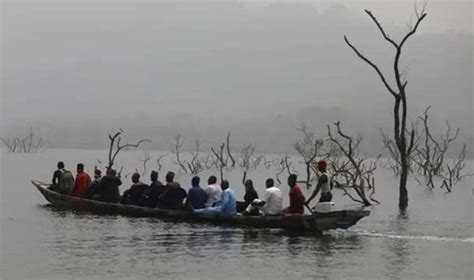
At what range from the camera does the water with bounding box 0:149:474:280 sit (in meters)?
16.2

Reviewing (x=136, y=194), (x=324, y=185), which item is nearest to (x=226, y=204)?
(x=324, y=185)

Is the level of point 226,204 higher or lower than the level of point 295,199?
lower

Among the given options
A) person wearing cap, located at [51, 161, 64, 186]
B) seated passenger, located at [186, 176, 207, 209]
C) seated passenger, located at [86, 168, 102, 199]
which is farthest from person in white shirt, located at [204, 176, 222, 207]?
person wearing cap, located at [51, 161, 64, 186]

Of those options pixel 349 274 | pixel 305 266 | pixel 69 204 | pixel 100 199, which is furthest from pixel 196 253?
pixel 69 204

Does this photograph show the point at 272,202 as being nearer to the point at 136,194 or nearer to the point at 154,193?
the point at 154,193

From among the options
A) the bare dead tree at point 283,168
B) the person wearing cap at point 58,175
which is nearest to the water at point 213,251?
the person wearing cap at point 58,175

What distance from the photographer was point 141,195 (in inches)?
1010

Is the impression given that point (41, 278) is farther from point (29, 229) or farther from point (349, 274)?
point (29, 229)

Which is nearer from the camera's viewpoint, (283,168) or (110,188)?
(110,188)

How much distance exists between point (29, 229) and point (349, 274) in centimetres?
1269

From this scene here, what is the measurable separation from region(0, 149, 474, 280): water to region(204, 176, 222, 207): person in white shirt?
3.44 feet

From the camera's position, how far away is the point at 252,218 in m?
21.8

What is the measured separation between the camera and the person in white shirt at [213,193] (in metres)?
23.6

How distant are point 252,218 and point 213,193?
2.34m
